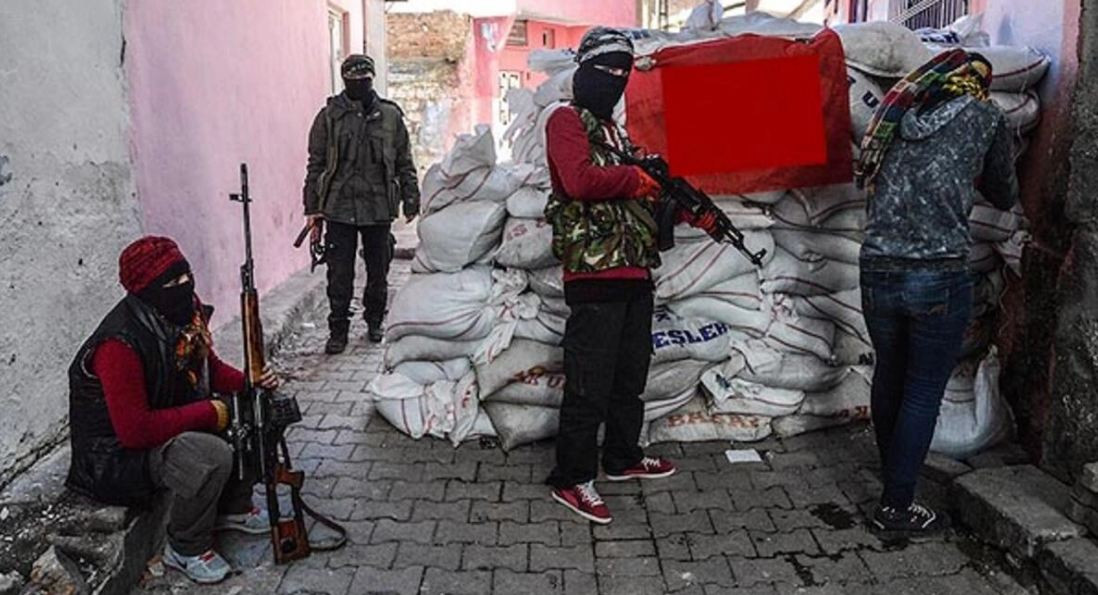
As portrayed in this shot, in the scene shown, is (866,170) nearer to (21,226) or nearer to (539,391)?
(539,391)

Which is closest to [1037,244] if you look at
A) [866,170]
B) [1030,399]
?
[1030,399]

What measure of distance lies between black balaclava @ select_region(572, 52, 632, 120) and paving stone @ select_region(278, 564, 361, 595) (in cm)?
178

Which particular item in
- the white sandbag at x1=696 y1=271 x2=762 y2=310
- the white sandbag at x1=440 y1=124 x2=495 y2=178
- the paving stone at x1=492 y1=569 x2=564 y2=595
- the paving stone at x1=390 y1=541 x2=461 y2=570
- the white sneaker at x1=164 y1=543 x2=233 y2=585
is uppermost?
the white sandbag at x1=440 y1=124 x2=495 y2=178

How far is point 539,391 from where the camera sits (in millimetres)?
3850

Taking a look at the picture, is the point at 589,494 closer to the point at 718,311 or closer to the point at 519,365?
the point at 519,365

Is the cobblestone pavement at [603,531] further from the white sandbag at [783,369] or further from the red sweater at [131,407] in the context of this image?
the red sweater at [131,407]

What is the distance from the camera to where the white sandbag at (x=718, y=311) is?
12.8 feet

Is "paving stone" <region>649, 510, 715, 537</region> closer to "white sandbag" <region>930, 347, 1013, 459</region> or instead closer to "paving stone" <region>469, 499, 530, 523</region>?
"paving stone" <region>469, 499, 530, 523</region>

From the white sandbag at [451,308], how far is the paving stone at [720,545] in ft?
4.41

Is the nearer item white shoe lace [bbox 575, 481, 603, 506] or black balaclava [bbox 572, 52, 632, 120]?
black balaclava [bbox 572, 52, 632, 120]

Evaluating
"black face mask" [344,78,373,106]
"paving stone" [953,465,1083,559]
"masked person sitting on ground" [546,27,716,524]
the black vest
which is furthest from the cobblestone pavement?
"black face mask" [344,78,373,106]

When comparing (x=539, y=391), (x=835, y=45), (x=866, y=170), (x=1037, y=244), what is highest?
(x=835, y=45)

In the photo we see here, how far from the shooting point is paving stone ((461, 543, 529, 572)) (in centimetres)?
295

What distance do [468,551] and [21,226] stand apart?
1.85 m
